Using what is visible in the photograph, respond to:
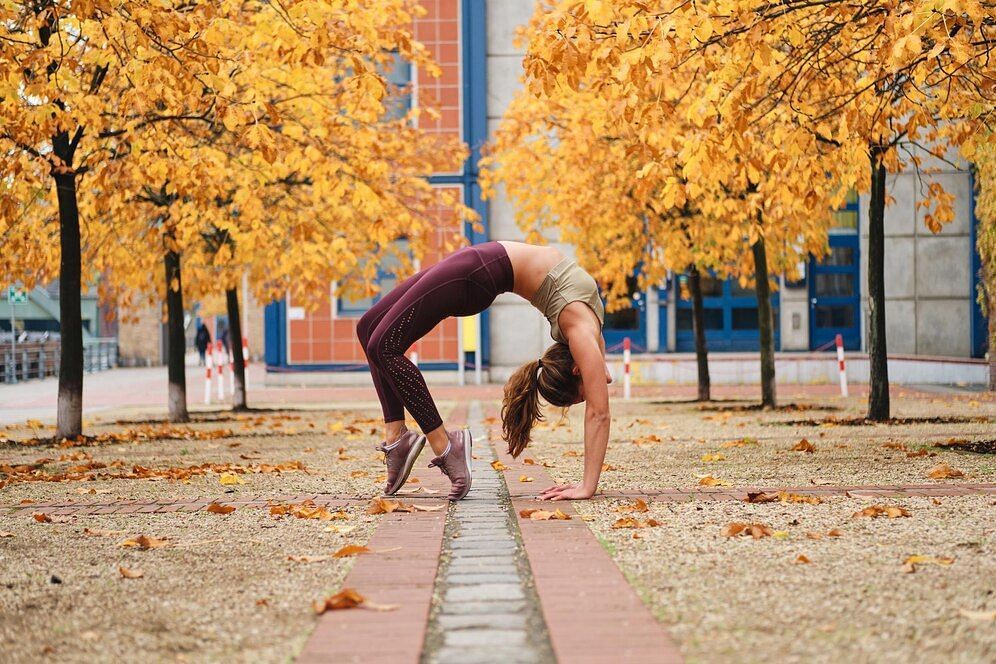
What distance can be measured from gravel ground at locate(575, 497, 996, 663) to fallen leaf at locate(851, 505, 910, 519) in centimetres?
5

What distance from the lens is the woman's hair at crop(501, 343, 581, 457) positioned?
6.29m

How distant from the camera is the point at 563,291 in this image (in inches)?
242

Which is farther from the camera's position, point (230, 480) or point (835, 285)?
point (835, 285)

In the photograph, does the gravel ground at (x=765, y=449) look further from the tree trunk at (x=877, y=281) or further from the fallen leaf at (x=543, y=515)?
the fallen leaf at (x=543, y=515)

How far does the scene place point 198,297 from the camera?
1777cm

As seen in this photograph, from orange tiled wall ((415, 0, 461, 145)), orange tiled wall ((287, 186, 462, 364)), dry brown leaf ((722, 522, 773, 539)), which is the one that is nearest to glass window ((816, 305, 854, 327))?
orange tiled wall ((287, 186, 462, 364))

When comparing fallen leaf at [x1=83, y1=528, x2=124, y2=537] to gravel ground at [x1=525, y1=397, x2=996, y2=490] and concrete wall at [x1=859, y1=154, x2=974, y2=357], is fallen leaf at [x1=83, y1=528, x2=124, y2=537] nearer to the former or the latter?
gravel ground at [x1=525, y1=397, x2=996, y2=490]

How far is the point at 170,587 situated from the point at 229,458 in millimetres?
5936

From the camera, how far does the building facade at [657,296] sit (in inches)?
1183

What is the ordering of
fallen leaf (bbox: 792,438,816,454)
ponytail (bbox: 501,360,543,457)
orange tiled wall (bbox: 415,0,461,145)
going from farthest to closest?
orange tiled wall (bbox: 415,0,461,145), fallen leaf (bbox: 792,438,816,454), ponytail (bbox: 501,360,543,457)

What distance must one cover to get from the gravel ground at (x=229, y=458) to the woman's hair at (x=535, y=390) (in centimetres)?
108

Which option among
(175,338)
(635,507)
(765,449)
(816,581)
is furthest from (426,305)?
(175,338)

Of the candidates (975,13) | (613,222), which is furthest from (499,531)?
(613,222)

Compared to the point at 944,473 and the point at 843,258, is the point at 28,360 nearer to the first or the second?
the point at 843,258
